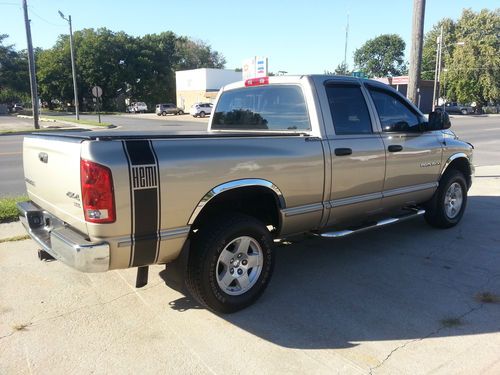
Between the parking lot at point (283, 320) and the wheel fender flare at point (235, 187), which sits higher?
the wheel fender flare at point (235, 187)

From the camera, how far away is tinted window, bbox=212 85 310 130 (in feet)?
14.6

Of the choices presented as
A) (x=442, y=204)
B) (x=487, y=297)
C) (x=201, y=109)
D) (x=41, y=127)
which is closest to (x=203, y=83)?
(x=201, y=109)

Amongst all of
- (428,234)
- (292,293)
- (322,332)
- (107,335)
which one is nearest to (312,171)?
(292,293)

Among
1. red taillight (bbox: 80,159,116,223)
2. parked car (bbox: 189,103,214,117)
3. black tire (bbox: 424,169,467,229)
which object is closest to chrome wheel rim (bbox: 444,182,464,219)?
black tire (bbox: 424,169,467,229)

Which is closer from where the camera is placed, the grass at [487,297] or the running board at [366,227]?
the grass at [487,297]

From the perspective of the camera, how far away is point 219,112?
5461 millimetres

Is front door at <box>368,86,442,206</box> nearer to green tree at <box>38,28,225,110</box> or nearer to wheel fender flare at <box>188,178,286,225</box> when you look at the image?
wheel fender flare at <box>188,178,286,225</box>

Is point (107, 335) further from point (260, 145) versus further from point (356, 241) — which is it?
point (356, 241)

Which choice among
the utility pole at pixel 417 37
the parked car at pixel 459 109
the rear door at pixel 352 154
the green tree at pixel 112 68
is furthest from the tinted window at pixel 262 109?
the green tree at pixel 112 68

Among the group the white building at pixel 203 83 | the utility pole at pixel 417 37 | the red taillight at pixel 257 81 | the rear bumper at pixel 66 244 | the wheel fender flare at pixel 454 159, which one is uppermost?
the white building at pixel 203 83

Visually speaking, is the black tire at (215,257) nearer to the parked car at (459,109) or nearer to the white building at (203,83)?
the white building at (203,83)

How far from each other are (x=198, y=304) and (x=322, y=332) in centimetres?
112

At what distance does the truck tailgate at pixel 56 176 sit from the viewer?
305 centimetres

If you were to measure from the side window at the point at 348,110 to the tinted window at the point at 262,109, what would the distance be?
1.02ft
